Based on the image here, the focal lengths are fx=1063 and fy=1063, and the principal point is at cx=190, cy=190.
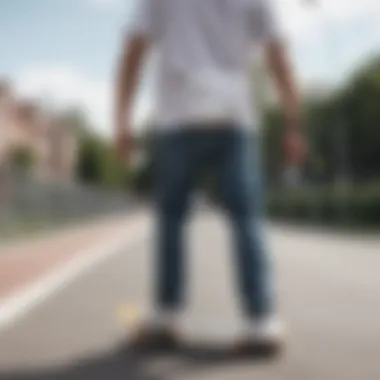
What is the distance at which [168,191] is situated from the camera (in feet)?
13.4

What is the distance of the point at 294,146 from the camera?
13.2 ft

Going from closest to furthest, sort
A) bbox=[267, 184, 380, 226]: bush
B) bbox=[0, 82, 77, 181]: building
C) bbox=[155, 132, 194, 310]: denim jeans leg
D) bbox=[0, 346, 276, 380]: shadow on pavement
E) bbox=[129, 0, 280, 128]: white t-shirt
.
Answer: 1. bbox=[0, 346, 276, 380]: shadow on pavement
2. bbox=[129, 0, 280, 128]: white t-shirt
3. bbox=[155, 132, 194, 310]: denim jeans leg
4. bbox=[267, 184, 380, 226]: bush
5. bbox=[0, 82, 77, 181]: building

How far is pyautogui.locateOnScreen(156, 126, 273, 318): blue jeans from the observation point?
398 centimetres

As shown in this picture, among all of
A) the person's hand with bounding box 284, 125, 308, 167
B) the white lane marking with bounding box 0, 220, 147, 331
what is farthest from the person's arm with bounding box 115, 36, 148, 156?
the white lane marking with bounding box 0, 220, 147, 331

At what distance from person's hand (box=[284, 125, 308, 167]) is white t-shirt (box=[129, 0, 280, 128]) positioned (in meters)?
0.17

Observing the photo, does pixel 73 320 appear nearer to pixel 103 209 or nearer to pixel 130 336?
pixel 130 336

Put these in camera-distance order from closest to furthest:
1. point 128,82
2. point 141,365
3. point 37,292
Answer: point 141,365 → point 128,82 → point 37,292

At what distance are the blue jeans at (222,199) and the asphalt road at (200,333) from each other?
10.2 inches

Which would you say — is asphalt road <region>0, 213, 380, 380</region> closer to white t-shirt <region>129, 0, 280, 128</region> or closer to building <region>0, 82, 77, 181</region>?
white t-shirt <region>129, 0, 280, 128</region>

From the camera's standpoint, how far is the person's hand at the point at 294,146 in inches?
156

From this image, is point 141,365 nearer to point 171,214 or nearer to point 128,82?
point 171,214

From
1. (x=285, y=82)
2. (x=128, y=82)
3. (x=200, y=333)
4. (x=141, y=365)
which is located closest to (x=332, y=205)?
(x=200, y=333)

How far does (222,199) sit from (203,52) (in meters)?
0.57

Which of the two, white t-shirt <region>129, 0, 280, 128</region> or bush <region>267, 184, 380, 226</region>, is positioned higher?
bush <region>267, 184, 380, 226</region>
